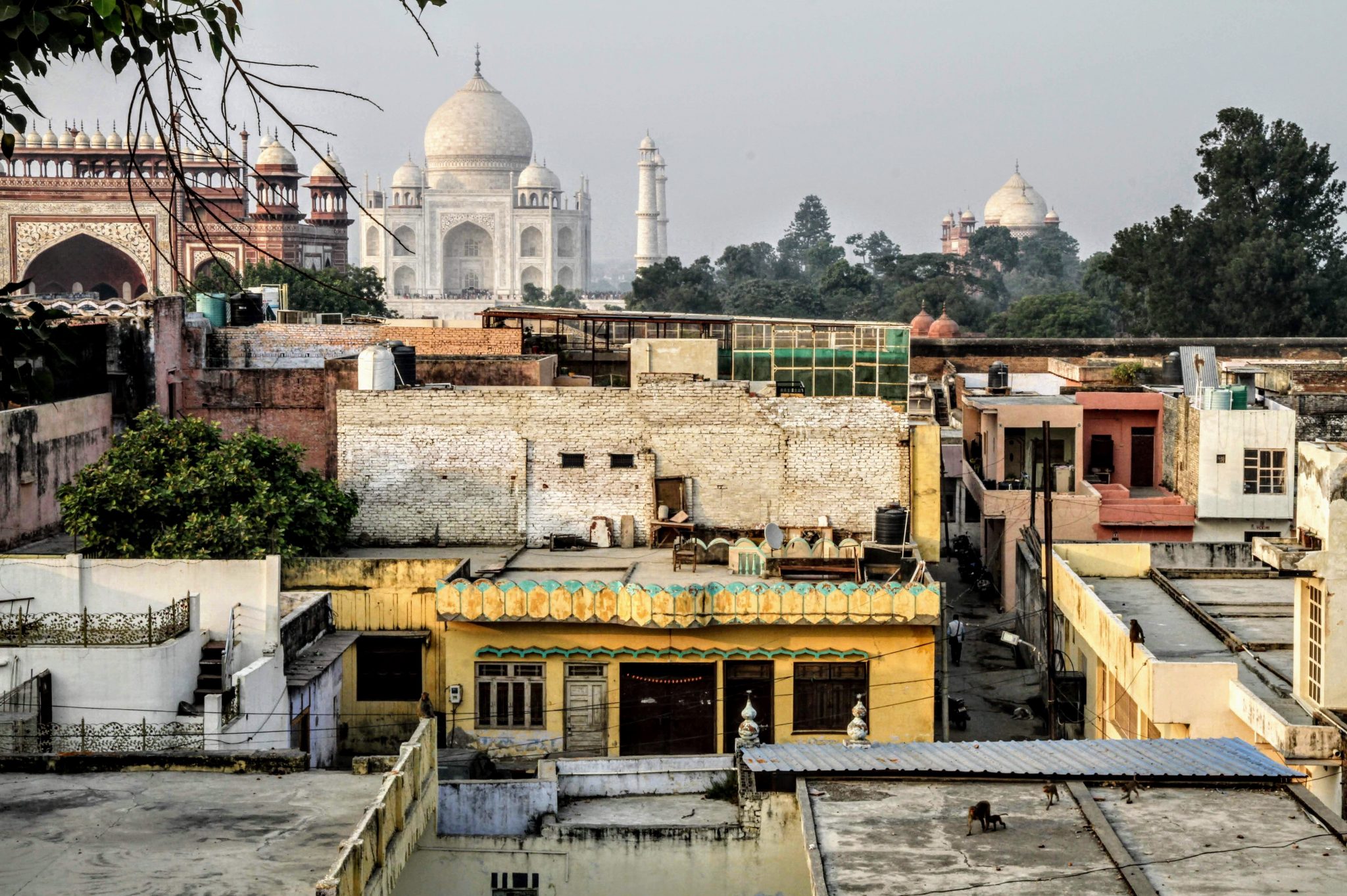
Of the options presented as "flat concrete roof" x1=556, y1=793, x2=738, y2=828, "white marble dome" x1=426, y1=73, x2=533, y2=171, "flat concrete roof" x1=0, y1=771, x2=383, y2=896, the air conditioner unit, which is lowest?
"flat concrete roof" x1=556, y1=793, x2=738, y2=828

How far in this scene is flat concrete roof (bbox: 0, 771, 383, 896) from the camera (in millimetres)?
A: 7430

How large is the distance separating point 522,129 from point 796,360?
8346cm

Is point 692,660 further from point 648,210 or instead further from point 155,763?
point 648,210

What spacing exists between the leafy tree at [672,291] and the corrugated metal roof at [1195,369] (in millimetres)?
43688

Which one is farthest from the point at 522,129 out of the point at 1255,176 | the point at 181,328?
the point at 181,328

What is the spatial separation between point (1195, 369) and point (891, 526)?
12332 millimetres

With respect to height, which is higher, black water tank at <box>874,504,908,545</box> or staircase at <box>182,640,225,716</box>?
black water tank at <box>874,504,908,545</box>

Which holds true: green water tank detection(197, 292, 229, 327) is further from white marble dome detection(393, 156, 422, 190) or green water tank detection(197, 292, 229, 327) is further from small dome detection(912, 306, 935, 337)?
white marble dome detection(393, 156, 422, 190)

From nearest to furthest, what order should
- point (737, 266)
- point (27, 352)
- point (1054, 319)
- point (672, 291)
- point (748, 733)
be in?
point (27, 352), point (748, 733), point (1054, 319), point (672, 291), point (737, 266)

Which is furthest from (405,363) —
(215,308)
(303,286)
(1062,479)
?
(303,286)

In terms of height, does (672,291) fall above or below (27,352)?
above

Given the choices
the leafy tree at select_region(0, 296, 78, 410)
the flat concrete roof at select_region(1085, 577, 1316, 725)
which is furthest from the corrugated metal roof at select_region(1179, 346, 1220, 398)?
the leafy tree at select_region(0, 296, 78, 410)

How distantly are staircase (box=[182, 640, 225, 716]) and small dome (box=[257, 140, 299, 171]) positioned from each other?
58485mm

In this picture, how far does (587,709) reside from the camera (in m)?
15.3
